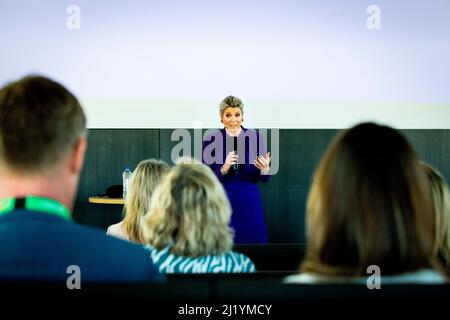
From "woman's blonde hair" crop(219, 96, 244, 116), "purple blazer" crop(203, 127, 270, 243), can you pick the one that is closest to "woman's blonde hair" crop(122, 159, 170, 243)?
"purple blazer" crop(203, 127, 270, 243)

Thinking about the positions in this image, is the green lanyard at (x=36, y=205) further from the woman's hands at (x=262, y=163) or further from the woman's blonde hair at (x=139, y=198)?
the woman's hands at (x=262, y=163)

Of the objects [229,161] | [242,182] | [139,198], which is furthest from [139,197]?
[242,182]

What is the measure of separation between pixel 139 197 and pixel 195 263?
94 centimetres

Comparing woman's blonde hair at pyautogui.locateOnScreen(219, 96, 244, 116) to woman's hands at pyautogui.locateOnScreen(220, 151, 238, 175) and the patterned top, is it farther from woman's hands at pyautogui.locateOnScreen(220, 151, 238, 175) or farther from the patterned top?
the patterned top

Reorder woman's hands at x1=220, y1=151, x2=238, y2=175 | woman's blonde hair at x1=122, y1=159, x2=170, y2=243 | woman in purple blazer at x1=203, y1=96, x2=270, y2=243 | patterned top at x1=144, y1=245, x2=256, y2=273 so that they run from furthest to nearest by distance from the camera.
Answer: woman in purple blazer at x1=203, y1=96, x2=270, y2=243 → woman's hands at x1=220, y1=151, x2=238, y2=175 → woman's blonde hair at x1=122, y1=159, x2=170, y2=243 → patterned top at x1=144, y1=245, x2=256, y2=273

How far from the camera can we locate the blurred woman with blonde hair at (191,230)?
170 cm

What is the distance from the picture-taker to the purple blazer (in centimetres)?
430

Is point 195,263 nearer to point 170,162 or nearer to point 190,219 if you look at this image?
point 190,219

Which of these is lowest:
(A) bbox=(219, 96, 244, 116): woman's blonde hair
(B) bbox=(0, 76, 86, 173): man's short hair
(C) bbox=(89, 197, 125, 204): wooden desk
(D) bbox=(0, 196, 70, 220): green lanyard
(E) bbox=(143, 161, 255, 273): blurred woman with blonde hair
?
(C) bbox=(89, 197, 125, 204): wooden desk

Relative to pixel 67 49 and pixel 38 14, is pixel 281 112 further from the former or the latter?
pixel 38 14

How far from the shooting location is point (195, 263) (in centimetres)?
170

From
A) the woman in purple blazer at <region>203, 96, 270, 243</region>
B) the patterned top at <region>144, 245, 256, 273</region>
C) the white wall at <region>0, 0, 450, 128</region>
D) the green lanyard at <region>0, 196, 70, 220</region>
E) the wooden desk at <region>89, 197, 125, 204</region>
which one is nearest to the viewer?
the green lanyard at <region>0, 196, 70, 220</region>

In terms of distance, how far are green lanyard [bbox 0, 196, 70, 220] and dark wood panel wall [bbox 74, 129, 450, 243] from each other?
4308mm

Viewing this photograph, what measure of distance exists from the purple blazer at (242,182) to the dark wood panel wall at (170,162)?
1.01 metres
